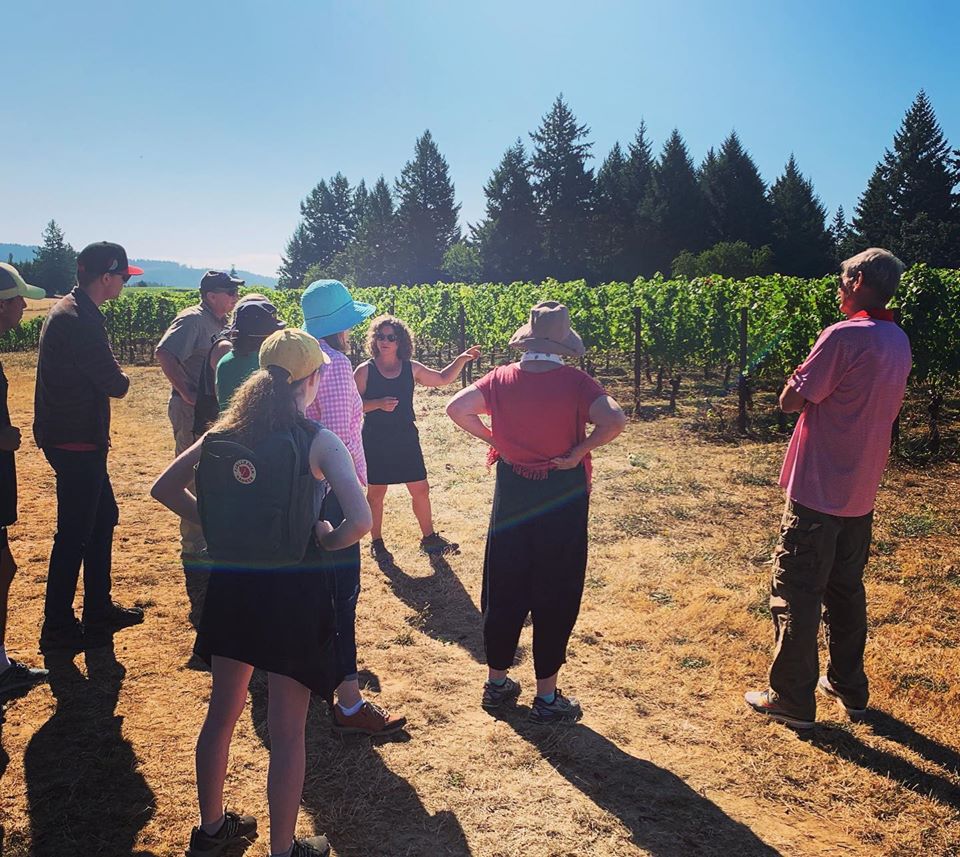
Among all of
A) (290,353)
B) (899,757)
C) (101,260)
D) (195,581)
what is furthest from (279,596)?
(195,581)

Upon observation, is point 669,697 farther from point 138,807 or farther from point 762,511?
point 762,511

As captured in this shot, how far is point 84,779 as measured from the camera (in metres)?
2.75

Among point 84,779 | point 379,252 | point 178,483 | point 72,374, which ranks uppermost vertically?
point 379,252

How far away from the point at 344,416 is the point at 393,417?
6.25ft

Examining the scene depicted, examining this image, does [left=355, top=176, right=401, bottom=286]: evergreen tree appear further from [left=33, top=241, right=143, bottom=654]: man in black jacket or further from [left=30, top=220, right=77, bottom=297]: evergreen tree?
[left=33, top=241, right=143, bottom=654]: man in black jacket

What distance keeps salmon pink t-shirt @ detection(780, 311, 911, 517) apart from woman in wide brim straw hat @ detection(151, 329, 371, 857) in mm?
1993

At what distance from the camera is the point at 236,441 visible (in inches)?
75.4

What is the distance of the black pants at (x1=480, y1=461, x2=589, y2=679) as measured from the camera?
9.95 ft

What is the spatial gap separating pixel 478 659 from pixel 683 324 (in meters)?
10.1

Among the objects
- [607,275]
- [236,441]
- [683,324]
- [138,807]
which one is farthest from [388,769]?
[607,275]

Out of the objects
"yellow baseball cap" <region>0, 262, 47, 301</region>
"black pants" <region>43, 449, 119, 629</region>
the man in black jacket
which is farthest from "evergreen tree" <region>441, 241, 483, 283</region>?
"yellow baseball cap" <region>0, 262, 47, 301</region>

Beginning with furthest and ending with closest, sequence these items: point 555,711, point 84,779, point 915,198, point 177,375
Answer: point 915,198
point 177,375
point 555,711
point 84,779

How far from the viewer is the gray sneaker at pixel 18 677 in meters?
3.30

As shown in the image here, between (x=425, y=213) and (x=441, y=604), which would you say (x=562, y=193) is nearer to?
(x=425, y=213)
